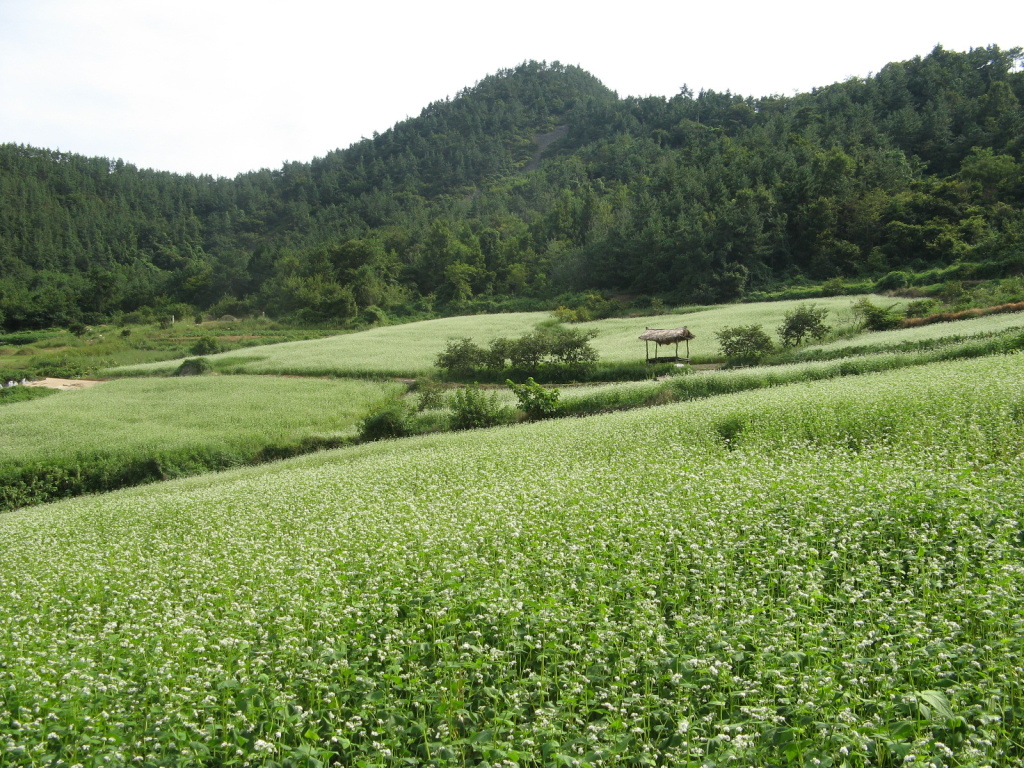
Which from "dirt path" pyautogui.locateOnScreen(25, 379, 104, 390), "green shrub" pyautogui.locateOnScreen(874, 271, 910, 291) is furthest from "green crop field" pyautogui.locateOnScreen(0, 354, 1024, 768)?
"green shrub" pyautogui.locateOnScreen(874, 271, 910, 291)

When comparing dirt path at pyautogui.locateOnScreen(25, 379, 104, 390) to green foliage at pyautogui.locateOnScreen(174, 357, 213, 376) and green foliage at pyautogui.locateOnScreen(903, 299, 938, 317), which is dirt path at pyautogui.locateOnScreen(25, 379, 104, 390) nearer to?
green foliage at pyautogui.locateOnScreen(174, 357, 213, 376)

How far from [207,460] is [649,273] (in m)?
54.3

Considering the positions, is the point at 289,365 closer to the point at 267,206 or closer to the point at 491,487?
the point at 491,487

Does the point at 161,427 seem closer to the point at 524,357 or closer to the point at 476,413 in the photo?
the point at 476,413

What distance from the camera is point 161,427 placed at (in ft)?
88.4

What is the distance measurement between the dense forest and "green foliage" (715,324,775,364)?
78.6ft

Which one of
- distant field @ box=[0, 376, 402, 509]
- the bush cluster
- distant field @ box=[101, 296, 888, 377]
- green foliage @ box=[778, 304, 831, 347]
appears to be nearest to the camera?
distant field @ box=[0, 376, 402, 509]

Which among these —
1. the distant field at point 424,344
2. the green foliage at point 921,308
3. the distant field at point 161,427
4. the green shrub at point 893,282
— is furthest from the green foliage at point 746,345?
the green shrub at point 893,282

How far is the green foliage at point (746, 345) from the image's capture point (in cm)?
3106

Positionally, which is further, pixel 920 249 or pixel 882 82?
pixel 882 82

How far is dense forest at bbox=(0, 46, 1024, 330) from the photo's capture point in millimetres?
60625

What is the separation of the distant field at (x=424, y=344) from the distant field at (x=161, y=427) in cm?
468

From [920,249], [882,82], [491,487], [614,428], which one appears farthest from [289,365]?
[882,82]

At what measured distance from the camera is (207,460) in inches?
939
